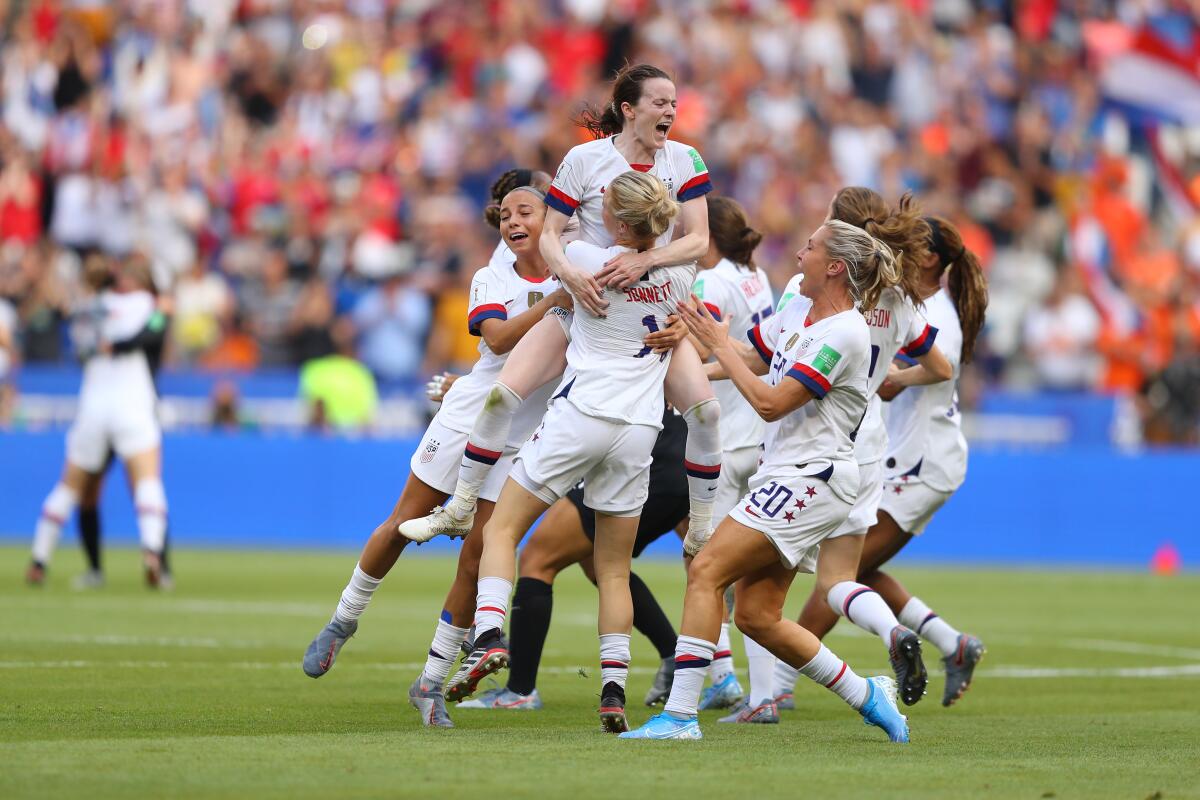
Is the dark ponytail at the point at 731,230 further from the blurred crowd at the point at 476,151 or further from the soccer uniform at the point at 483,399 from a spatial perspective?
the blurred crowd at the point at 476,151

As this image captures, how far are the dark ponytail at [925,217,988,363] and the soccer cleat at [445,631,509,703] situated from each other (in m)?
3.41

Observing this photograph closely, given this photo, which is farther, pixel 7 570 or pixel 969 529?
pixel 969 529

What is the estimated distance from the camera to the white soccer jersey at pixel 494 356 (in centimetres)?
887

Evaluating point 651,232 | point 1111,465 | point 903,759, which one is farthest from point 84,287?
point 1111,465

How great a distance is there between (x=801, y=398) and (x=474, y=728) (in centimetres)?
210

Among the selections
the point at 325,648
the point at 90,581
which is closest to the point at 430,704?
the point at 325,648

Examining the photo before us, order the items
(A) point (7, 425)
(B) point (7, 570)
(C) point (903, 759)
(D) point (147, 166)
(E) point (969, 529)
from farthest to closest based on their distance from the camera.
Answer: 1. (D) point (147, 166)
2. (E) point (969, 529)
3. (A) point (7, 425)
4. (B) point (7, 570)
5. (C) point (903, 759)

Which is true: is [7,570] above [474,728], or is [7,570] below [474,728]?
above

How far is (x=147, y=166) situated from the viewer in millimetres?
23781

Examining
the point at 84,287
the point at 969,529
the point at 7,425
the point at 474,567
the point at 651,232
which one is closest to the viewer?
the point at 651,232

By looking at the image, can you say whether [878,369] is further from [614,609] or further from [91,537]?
[91,537]

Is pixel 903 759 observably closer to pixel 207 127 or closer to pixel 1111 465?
pixel 1111 465

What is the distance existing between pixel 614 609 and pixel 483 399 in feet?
4.53

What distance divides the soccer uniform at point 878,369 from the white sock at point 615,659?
130 centimetres
